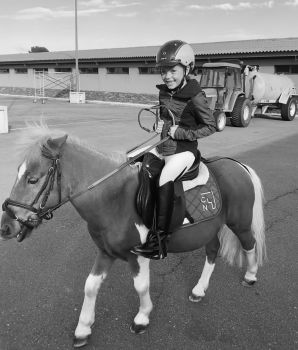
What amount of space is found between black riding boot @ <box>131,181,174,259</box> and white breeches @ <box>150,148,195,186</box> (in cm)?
5

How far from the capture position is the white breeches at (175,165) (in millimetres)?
2781

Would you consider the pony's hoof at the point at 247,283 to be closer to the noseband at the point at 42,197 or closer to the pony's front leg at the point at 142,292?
the pony's front leg at the point at 142,292

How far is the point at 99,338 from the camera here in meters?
3.00

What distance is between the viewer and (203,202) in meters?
3.12

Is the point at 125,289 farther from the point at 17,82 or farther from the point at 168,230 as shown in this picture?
the point at 17,82

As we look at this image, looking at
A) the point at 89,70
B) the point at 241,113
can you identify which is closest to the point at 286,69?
the point at 241,113

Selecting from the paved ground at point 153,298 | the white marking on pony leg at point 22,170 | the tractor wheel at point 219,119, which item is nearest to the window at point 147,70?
the tractor wheel at point 219,119

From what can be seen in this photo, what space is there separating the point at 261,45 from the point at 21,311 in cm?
2947

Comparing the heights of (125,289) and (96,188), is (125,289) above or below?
below

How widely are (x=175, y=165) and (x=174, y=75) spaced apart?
72 centimetres

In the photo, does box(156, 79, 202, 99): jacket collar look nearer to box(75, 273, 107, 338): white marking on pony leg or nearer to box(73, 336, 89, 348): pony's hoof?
box(75, 273, 107, 338): white marking on pony leg

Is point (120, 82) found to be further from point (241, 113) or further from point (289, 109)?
point (241, 113)

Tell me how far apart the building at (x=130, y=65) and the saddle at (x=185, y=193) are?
24246mm

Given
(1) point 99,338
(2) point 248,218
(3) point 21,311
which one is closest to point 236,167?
(2) point 248,218
